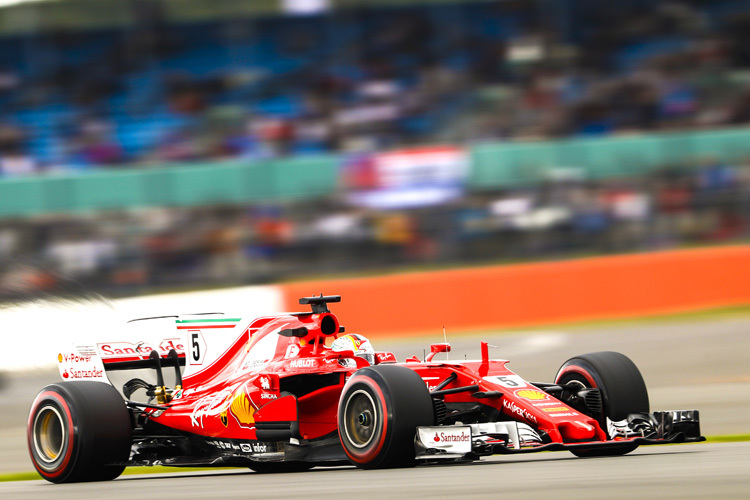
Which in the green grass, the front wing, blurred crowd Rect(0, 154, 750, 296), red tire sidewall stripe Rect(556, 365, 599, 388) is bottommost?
the green grass

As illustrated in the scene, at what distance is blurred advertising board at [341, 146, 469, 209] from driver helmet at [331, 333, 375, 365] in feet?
26.9

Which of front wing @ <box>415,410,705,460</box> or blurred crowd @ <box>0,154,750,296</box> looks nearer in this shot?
front wing @ <box>415,410,705,460</box>

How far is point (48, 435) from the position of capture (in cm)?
859

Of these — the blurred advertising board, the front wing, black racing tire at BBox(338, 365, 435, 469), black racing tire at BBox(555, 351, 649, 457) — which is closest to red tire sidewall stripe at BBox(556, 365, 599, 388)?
black racing tire at BBox(555, 351, 649, 457)

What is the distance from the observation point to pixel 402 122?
18469mm

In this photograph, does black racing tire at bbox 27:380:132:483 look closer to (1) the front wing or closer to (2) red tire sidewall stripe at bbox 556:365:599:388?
(1) the front wing

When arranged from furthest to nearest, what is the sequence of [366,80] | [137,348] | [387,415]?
[366,80], [137,348], [387,415]

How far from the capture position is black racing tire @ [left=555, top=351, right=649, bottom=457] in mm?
7758

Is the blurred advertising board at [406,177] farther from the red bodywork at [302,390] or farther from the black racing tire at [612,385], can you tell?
the black racing tire at [612,385]

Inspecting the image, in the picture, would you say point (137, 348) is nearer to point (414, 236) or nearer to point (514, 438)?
point (514, 438)

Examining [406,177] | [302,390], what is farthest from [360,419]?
[406,177]

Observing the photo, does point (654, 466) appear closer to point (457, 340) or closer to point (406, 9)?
point (457, 340)

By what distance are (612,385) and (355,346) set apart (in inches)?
66.4

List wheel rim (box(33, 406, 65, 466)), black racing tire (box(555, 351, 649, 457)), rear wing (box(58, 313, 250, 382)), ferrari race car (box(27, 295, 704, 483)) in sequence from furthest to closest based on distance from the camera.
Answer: rear wing (box(58, 313, 250, 382)) < wheel rim (box(33, 406, 65, 466)) < black racing tire (box(555, 351, 649, 457)) < ferrari race car (box(27, 295, 704, 483))
